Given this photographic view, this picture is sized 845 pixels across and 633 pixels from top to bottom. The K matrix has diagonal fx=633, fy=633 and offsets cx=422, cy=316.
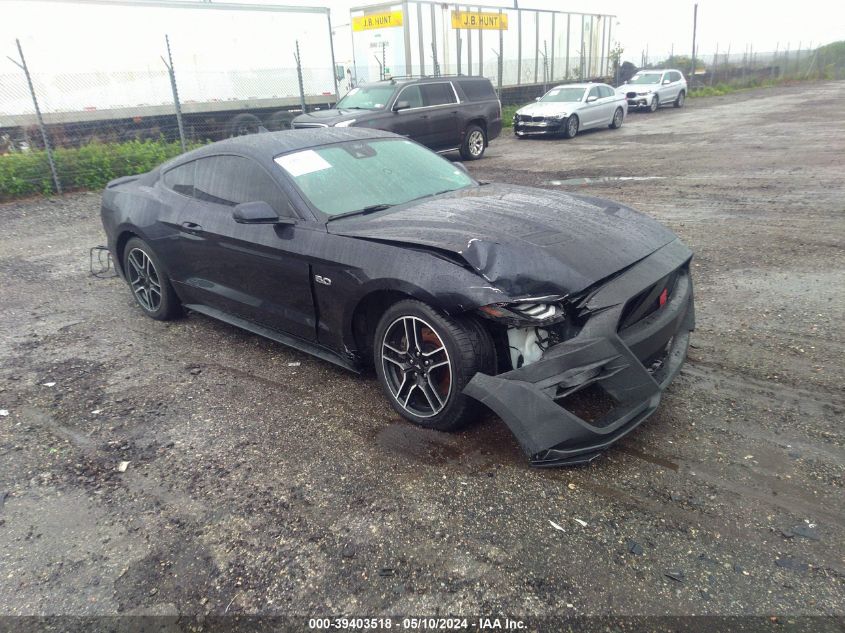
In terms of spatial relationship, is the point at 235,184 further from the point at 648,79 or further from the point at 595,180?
the point at 648,79

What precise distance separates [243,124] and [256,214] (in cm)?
1266

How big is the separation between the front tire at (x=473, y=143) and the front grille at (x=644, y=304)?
1153 centimetres

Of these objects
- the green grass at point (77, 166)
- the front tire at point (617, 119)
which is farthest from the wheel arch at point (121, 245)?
the front tire at point (617, 119)

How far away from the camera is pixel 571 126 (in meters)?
17.7

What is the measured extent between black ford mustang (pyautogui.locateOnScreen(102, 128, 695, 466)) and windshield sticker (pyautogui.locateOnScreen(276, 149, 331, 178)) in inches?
0.6

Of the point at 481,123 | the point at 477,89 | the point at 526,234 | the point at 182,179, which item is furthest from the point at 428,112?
the point at 526,234

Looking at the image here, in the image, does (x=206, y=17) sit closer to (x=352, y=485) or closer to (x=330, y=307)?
(x=330, y=307)

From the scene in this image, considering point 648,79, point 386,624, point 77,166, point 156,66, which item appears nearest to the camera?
point 386,624

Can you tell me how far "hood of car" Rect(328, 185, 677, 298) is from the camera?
3.12 meters

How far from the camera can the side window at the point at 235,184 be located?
13.7 ft

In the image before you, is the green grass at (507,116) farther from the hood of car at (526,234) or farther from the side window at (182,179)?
the hood of car at (526,234)

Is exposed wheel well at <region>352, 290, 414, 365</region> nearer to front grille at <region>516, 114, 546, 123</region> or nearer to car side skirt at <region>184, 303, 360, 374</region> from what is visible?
car side skirt at <region>184, 303, 360, 374</region>

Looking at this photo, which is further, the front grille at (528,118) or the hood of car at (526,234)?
the front grille at (528,118)

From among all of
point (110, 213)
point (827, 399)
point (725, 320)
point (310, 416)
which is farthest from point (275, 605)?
point (110, 213)
